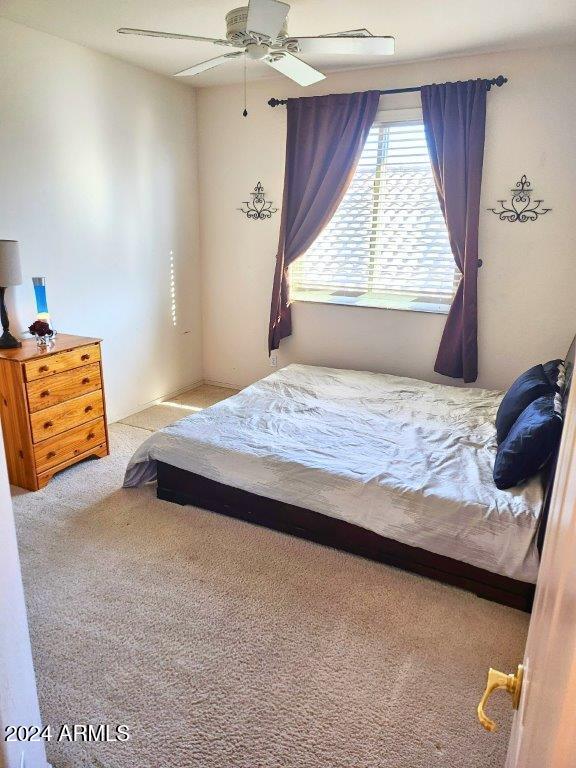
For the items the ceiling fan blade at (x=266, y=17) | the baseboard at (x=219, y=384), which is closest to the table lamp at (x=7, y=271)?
the ceiling fan blade at (x=266, y=17)

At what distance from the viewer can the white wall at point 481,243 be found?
10.8 feet

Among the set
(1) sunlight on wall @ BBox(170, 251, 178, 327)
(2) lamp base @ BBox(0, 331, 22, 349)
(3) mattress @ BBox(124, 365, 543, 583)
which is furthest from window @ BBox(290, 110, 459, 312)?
(2) lamp base @ BBox(0, 331, 22, 349)

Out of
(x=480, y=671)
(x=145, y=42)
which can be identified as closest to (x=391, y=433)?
(x=480, y=671)

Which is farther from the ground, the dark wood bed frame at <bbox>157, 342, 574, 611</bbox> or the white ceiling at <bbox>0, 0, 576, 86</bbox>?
the white ceiling at <bbox>0, 0, 576, 86</bbox>

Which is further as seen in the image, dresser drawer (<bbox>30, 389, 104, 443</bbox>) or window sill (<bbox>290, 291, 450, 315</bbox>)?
window sill (<bbox>290, 291, 450, 315</bbox>)

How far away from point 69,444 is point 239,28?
2.47 metres

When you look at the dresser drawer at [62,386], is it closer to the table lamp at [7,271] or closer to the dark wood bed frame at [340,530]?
the table lamp at [7,271]

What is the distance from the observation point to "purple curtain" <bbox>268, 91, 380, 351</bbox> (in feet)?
12.3

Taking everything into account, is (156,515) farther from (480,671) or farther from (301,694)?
(480,671)

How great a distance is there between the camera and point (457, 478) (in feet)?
7.70

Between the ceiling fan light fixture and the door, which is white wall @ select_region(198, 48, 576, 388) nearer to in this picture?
the ceiling fan light fixture

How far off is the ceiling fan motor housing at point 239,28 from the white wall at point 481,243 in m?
1.75

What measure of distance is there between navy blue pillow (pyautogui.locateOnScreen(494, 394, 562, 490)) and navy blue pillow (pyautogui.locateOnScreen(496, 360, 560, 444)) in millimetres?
264

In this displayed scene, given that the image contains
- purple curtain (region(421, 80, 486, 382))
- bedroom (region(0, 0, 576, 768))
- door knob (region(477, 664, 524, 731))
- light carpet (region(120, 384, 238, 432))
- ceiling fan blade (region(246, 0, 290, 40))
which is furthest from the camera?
light carpet (region(120, 384, 238, 432))
